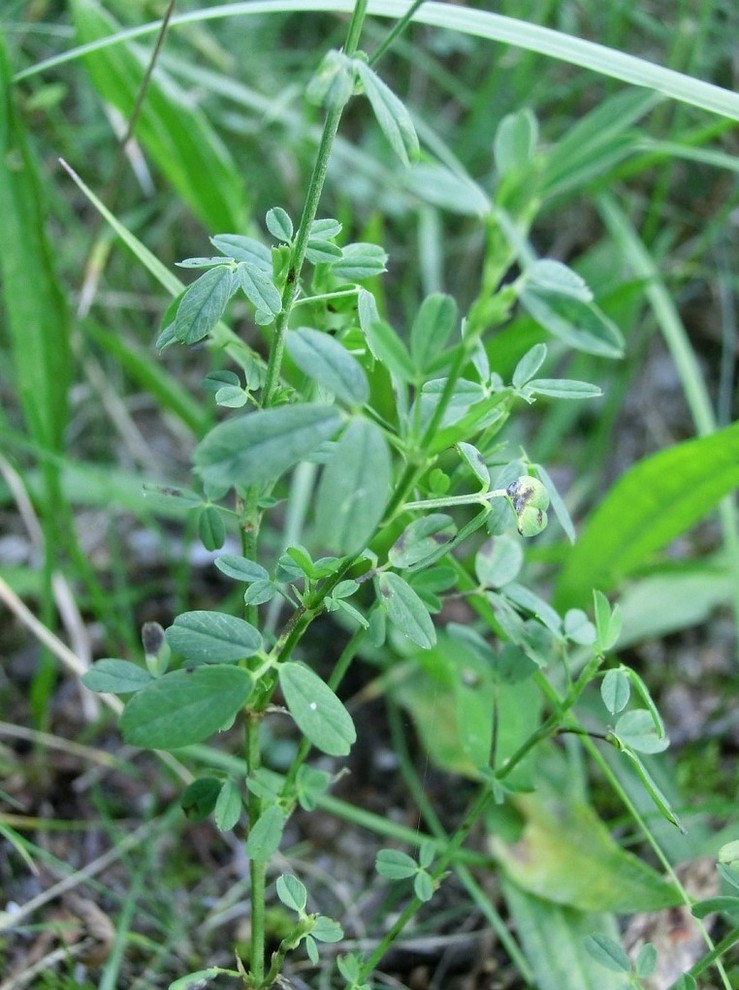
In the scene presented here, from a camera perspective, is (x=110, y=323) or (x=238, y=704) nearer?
(x=238, y=704)

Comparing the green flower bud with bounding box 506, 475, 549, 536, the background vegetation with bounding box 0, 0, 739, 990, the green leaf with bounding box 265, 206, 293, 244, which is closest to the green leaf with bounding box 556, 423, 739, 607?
the background vegetation with bounding box 0, 0, 739, 990

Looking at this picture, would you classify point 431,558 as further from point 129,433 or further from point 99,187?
point 99,187

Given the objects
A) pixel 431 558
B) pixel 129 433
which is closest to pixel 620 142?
pixel 431 558

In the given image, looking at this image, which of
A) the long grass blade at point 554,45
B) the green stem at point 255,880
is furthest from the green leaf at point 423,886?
the long grass blade at point 554,45

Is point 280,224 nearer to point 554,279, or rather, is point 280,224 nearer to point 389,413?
point 554,279

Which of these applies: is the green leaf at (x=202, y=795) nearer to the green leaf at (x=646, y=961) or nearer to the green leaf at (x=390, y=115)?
the green leaf at (x=646, y=961)

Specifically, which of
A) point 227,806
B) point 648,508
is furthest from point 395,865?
point 648,508
